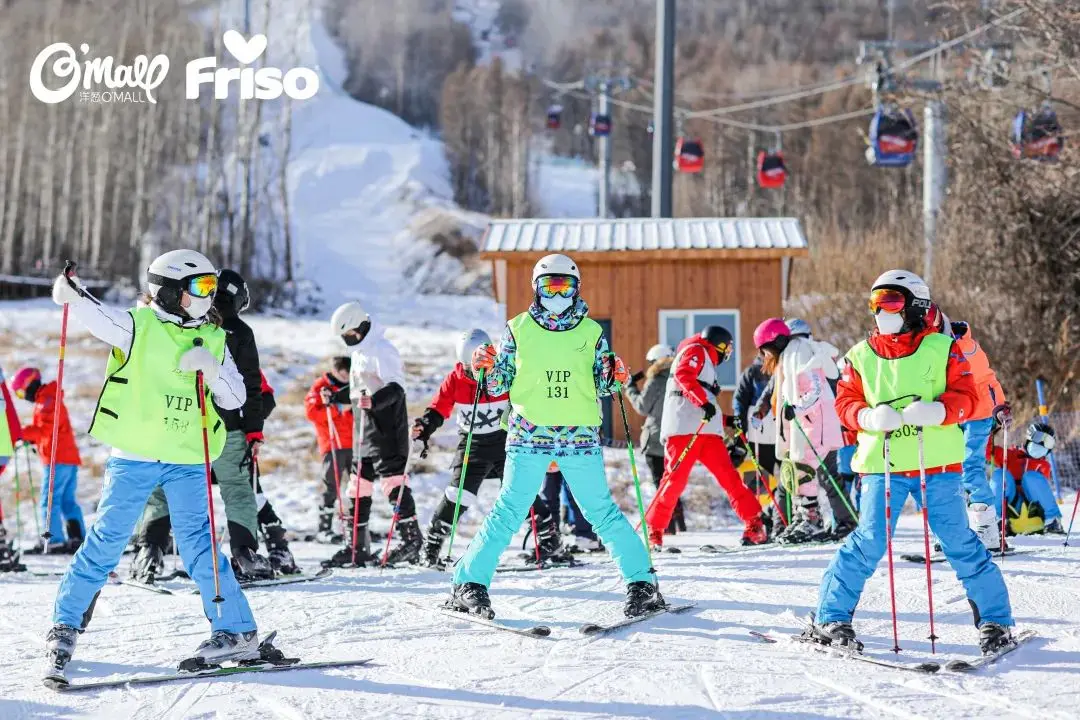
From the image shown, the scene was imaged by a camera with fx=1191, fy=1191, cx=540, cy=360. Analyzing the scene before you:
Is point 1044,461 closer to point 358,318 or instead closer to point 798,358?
point 798,358

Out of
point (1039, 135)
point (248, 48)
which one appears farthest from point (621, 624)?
point (248, 48)

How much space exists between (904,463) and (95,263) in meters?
35.7

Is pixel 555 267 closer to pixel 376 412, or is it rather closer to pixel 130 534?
pixel 130 534

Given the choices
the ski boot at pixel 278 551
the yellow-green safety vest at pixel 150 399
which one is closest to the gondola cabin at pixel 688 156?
the ski boot at pixel 278 551

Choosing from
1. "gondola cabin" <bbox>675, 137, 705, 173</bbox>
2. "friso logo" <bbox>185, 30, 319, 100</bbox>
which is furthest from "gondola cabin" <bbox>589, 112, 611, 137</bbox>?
"friso logo" <bbox>185, 30, 319, 100</bbox>

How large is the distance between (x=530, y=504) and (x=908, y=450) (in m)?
1.68

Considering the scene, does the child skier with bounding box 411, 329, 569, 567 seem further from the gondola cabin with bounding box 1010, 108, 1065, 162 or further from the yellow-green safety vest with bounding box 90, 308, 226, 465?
the gondola cabin with bounding box 1010, 108, 1065, 162

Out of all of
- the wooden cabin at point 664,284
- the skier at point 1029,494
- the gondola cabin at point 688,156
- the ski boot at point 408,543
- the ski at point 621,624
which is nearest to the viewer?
the ski at point 621,624

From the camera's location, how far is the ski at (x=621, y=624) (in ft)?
17.3

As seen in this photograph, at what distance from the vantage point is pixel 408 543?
7.88 meters

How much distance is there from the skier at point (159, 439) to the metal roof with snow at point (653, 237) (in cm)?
1094

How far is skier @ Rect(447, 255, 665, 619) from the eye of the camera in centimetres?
543

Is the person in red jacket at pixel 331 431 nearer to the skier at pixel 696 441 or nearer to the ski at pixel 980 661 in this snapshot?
the skier at pixel 696 441

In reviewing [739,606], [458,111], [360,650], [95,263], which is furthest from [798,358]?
[458,111]
